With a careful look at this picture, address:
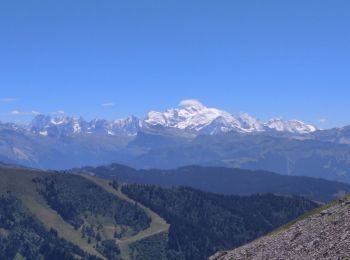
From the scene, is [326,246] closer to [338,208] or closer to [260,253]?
[260,253]

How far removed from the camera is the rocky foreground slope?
6825 centimetres

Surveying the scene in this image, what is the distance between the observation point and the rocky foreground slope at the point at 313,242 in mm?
68250

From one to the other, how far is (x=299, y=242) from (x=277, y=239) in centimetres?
837

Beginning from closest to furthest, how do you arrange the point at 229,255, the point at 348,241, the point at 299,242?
the point at 348,241, the point at 299,242, the point at 229,255

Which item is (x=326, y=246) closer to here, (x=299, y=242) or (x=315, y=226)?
(x=299, y=242)

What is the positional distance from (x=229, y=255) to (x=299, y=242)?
50.1 ft

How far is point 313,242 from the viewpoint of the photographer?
74125 millimetres

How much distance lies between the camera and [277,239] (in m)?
85.9

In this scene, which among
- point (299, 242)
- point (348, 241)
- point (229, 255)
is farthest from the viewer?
point (229, 255)

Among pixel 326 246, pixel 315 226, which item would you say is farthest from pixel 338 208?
pixel 326 246

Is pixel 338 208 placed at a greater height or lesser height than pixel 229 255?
greater

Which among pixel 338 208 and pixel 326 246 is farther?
pixel 338 208

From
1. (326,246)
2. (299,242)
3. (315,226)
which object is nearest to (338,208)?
(315,226)

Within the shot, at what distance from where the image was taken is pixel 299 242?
3061 inches
